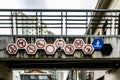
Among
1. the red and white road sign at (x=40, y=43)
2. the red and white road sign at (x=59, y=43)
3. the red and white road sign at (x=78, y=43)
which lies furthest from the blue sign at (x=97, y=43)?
the red and white road sign at (x=40, y=43)

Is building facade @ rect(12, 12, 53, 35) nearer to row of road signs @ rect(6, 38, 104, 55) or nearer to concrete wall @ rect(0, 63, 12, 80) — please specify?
row of road signs @ rect(6, 38, 104, 55)

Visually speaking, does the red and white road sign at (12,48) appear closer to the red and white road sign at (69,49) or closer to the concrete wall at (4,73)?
the red and white road sign at (69,49)

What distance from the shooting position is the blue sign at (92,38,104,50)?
40.5 feet

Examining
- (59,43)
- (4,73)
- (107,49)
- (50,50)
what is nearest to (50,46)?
(50,50)

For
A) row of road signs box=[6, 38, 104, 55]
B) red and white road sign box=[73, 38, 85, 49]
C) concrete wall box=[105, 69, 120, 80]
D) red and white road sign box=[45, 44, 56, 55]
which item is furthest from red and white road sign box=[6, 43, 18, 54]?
concrete wall box=[105, 69, 120, 80]

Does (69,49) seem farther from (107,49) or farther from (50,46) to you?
(107,49)

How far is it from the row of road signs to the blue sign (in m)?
0.06

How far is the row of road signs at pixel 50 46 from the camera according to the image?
12.2 metres

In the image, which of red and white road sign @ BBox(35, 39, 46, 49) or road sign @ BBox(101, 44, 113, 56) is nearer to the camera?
red and white road sign @ BBox(35, 39, 46, 49)

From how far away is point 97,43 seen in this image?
40.7ft

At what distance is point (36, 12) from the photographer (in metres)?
13.0

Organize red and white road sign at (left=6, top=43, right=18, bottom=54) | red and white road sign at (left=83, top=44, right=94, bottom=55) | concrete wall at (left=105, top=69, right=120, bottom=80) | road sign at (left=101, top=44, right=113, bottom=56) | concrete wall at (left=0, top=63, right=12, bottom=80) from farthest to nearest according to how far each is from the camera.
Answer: concrete wall at (left=105, top=69, right=120, bottom=80), concrete wall at (left=0, top=63, right=12, bottom=80), road sign at (left=101, top=44, right=113, bottom=56), red and white road sign at (left=83, top=44, right=94, bottom=55), red and white road sign at (left=6, top=43, right=18, bottom=54)

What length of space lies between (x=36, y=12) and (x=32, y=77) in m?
29.9

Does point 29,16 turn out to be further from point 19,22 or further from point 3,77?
point 3,77
